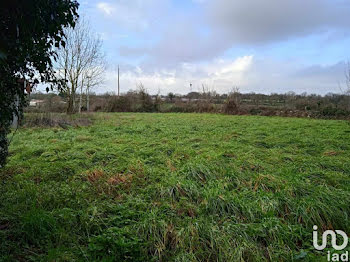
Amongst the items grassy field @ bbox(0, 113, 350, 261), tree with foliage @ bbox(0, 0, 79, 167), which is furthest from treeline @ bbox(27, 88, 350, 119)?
tree with foliage @ bbox(0, 0, 79, 167)

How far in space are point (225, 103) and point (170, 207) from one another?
59.3 ft

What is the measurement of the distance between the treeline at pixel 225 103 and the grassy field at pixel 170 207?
39.5 feet

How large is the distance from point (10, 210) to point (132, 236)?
4.75 ft

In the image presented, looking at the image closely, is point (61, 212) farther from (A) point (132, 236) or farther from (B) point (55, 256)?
(A) point (132, 236)

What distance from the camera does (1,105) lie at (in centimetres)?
179

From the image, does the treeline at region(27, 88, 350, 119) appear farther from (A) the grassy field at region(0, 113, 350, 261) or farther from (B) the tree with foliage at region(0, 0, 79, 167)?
(B) the tree with foliage at region(0, 0, 79, 167)

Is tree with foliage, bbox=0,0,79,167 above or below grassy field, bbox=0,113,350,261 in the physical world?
above

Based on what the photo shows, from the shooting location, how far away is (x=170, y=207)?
240 centimetres

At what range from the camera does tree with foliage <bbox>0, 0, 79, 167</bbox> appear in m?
1.62

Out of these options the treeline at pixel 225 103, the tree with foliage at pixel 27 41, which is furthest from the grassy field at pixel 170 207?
the treeline at pixel 225 103

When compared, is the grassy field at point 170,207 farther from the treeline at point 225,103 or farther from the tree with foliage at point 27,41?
the treeline at point 225,103

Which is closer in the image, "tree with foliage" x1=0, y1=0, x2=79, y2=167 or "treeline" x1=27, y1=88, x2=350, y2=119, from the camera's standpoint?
"tree with foliage" x1=0, y1=0, x2=79, y2=167

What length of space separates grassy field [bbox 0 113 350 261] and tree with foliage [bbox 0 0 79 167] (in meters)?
1.18

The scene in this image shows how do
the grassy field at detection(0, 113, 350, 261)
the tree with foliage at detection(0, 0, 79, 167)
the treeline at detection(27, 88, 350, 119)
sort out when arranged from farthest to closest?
the treeline at detection(27, 88, 350, 119), the grassy field at detection(0, 113, 350, 261), the tree with foliage at detection(0, 0, 79, 167)
